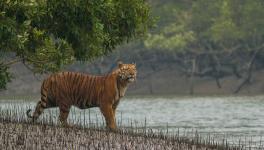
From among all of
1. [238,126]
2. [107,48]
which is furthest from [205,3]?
[107,48]

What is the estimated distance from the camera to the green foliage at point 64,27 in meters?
22.5

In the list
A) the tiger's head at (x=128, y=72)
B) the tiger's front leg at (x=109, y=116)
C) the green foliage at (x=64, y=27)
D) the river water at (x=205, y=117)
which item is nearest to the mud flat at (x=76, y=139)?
the tiger's front leg at (x=109, y=116)

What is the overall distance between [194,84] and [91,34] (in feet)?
202

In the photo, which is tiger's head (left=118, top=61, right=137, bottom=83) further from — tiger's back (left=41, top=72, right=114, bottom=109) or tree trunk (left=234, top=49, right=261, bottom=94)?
tree trunk (left=234, top=49, right=261, bottom=94)

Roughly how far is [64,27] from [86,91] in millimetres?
2143

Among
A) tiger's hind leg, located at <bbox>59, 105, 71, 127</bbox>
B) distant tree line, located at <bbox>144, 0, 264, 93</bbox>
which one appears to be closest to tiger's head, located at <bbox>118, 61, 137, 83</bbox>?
tiger's hind leg, located at <bbox>59, 105, 71, 127</bbox>

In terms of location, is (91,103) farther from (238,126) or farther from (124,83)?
(238,126)

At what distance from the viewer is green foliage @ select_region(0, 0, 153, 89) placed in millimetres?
22453

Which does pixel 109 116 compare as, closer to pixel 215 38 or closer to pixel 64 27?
pixel 64 27

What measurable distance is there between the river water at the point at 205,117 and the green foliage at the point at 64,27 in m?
2.49

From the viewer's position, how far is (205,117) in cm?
4597

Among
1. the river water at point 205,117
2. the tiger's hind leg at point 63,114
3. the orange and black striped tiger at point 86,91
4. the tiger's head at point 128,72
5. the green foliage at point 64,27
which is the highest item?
the green foliage at point 64,27

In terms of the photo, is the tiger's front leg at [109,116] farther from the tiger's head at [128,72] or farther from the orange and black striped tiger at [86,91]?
the tiger's head at [128,72]

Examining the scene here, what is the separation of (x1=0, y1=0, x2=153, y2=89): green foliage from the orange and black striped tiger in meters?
0.86
